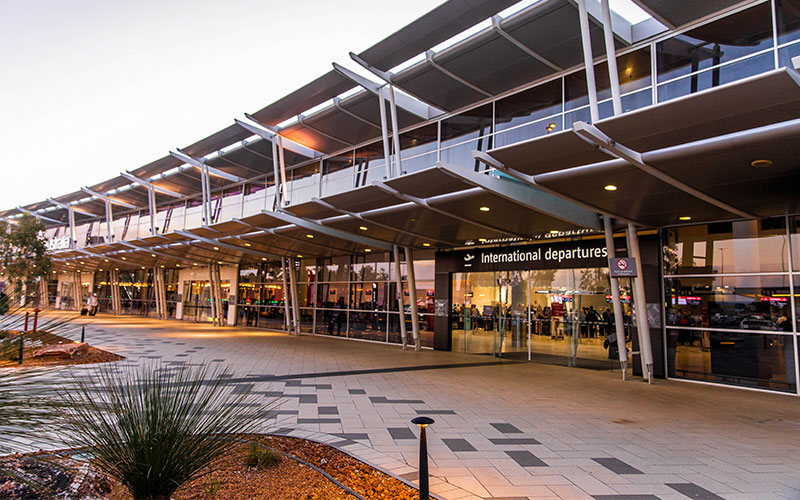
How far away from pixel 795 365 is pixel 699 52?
21.5 feet

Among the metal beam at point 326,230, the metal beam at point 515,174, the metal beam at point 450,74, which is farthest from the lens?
the metal beam at point 326,230

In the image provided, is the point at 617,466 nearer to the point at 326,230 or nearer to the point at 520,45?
the point at 520,45

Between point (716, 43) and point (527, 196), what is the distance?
166 inches

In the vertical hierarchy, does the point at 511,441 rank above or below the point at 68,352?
below

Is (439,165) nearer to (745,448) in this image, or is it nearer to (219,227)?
(745,448)

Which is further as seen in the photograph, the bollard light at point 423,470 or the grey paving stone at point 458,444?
the grey paving stone at point 458,444

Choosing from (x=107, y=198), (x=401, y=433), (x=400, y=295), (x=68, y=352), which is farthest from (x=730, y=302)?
(x=107, y=198)

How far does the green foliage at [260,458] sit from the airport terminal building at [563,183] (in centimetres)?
219

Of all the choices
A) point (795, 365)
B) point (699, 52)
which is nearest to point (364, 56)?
point (699, 52)

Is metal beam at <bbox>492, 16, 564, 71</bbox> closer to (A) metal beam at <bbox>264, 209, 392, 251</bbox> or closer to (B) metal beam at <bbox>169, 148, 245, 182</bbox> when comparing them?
(A) metal beam at <bbox>264, 209, 392, 251</bbox>

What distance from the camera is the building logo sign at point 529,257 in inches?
503

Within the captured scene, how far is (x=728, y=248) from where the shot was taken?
10555 millimetres

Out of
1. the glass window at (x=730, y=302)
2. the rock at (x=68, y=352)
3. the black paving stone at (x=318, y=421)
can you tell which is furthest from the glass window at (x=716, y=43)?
the rock at (x=68, y=352)

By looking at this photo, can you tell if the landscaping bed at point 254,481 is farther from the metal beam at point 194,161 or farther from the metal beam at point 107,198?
the metal beam at point 107,198
